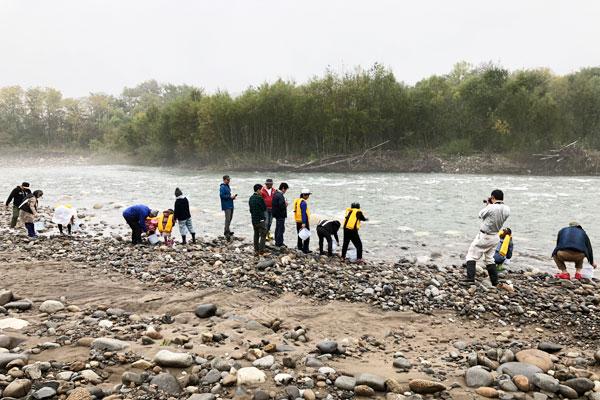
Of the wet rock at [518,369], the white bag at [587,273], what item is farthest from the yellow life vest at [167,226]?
the white bag at [587,273]

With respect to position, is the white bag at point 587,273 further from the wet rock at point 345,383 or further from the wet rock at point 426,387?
the wet rock at point 345,383

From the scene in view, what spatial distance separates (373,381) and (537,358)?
2150 mm

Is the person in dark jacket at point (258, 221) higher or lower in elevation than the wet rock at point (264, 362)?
higher

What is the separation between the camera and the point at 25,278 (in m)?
7.18

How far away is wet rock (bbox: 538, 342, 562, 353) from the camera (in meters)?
4.79

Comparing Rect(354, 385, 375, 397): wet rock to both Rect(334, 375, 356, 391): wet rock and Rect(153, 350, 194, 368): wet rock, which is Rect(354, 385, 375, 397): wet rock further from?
Rect(153, 350, 194, 368): wet rock

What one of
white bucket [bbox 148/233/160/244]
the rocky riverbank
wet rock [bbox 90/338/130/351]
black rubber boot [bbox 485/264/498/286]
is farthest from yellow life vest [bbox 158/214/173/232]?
black rubber boot [bbox 485/264/498/286]

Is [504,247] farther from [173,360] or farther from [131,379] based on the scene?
[131,379]

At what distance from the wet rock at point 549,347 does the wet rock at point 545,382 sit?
1.11 meters

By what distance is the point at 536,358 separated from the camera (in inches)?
171

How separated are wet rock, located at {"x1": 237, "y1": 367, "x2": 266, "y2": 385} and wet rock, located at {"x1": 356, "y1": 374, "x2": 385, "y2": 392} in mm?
981

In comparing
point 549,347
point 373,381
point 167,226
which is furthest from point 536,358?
point 167,226

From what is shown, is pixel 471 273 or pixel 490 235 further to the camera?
pixel 471 273

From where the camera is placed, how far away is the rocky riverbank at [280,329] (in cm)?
368
